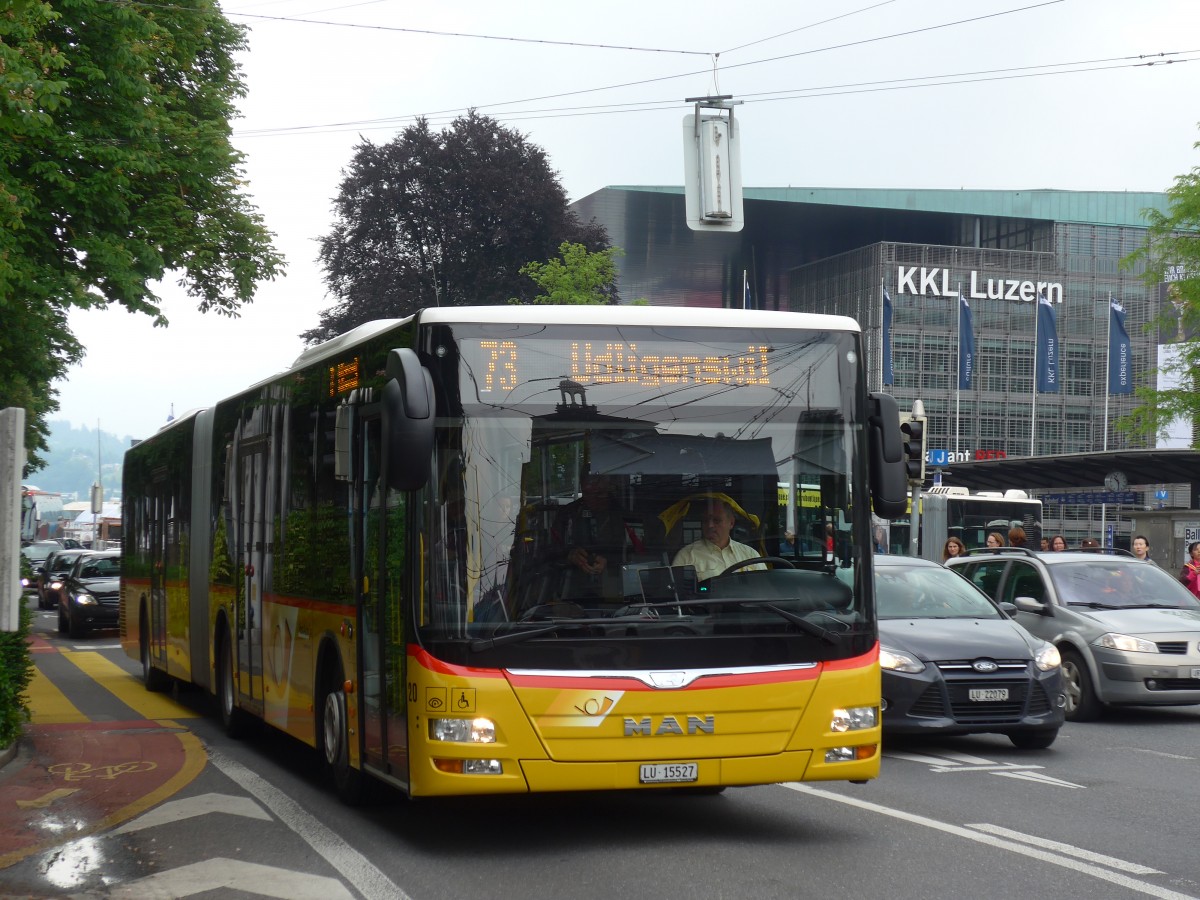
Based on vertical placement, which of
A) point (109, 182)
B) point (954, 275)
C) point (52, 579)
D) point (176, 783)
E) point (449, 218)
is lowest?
point (52, 579)

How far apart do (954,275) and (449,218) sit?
4054cm

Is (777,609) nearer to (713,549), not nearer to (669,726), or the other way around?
(713,549)

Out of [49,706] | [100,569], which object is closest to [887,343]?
[100,569]

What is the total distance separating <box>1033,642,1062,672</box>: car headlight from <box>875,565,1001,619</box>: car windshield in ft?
2.58

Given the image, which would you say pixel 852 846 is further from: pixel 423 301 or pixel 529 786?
pixel 423 301

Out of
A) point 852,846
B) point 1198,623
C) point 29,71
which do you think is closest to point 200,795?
point 852,846

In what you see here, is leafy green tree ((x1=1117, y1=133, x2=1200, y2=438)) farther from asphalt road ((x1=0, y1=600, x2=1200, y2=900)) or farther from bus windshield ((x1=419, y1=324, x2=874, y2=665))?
bus windshield ((x1=419, y1=324, x2=874, y2=665))

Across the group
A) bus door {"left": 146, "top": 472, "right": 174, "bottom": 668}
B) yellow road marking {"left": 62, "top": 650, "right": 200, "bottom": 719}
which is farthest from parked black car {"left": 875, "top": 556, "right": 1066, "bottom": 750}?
bus door {"left": 146, "top": 472, "right": 174, "bottom": 668}

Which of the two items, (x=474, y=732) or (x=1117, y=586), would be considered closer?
(x=474, y=732)

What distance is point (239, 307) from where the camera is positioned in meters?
A: 29.0

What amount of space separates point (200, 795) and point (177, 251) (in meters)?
15.9

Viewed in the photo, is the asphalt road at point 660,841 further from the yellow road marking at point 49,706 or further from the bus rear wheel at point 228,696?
the yellow road marking at point 49,706

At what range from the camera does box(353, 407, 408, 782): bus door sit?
8336mm

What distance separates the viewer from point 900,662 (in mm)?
12508
